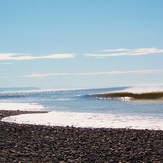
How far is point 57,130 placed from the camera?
2692 centimetres

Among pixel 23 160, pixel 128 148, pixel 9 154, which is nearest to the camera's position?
pixel 23 160

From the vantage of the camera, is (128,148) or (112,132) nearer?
(128,148)

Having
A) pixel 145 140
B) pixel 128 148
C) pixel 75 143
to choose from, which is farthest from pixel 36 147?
pixel 145 140

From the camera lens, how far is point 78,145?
2028 centimetres

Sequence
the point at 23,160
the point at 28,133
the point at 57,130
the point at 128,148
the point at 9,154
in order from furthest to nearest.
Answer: the point at 57,130, the point at 28,133, the point at 128,148, the point at 9,154, the point at 23,160

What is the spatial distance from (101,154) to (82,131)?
27.5 ft

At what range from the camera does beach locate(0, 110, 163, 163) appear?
16859mm

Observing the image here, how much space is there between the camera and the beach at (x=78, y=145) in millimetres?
16859

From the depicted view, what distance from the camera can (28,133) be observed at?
2528cm

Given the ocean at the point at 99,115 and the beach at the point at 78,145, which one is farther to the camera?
the ocean at the point at 99,115

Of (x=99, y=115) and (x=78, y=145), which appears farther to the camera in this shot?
(x=99, y=115)

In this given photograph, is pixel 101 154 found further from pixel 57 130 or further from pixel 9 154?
pixel 57 130

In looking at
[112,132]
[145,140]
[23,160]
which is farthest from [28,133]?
[23,160]

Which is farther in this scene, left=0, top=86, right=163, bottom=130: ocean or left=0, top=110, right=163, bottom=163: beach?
left=0, top=86, right=163, bottom=130: ocean
